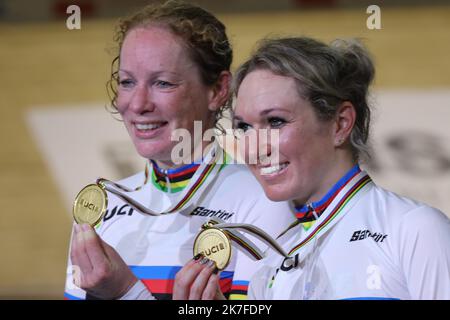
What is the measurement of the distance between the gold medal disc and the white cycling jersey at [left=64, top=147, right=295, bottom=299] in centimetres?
18

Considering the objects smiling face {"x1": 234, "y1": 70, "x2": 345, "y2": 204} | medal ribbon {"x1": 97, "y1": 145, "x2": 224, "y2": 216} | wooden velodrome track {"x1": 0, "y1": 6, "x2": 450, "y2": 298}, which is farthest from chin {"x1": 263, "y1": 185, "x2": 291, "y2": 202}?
wooden velodrome track {"x1": 0, "y1": 6, "x2": 450, "y2": 298}

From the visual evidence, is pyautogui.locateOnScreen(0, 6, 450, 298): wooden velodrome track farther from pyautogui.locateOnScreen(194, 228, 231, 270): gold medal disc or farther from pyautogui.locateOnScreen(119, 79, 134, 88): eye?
pyautogui.locateOnScreen(194, 228, 231, 270): gold medal disc

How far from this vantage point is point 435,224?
145 cm

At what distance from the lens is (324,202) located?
1593 mm

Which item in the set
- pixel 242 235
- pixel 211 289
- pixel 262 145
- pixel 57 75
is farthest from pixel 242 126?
pixel 57 75

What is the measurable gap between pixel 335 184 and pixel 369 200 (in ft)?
0.22

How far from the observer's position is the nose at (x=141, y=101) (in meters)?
1.79

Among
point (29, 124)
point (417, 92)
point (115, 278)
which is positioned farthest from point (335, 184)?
point (29, 124)

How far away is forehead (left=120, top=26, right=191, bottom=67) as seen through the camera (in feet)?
5.90

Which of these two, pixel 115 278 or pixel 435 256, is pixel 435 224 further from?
pixel 115 278

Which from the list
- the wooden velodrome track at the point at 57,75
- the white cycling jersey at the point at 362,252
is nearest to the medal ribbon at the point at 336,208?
the white cycling jersey at the point at 362,252

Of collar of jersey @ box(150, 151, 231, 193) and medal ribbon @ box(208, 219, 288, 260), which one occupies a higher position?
collar of jersey @ box(150, 151, 231, 193)

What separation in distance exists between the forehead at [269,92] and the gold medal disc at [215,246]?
9.2 inches
